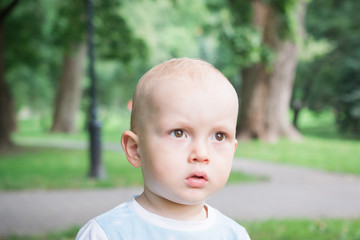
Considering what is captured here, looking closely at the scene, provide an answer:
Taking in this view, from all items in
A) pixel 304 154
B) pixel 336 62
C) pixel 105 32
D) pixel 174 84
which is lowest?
pixel 304 154

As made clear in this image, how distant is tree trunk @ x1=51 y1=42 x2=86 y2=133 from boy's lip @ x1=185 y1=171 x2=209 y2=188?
24825mm

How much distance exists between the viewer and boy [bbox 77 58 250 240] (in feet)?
5.12

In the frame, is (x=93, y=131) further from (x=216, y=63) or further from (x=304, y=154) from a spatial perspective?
(x=216, y=63)

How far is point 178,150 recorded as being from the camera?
1548mm

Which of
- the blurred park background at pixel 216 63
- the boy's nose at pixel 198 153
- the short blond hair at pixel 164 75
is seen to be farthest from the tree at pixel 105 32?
the boy's nose at pixel 198 153

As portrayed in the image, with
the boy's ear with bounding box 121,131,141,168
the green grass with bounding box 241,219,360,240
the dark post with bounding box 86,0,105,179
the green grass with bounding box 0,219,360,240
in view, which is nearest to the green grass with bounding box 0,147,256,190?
the dark post with bounding box 86,0,105,179

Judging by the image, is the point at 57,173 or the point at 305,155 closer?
the point at 57,173

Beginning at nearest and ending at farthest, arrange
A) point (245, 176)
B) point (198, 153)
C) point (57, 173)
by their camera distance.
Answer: point (198, 153) < point (245, 176) < point (57, 173)

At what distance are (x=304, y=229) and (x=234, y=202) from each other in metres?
1.91

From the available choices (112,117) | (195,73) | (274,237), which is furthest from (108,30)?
(112,117)

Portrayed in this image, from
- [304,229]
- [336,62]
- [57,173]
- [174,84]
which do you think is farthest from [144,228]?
[336,62]

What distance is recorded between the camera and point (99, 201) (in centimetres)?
652

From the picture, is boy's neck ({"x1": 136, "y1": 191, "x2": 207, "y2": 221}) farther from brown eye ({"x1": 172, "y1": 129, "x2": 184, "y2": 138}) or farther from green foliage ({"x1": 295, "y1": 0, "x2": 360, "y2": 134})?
green foliage ({"x1": 295, "y1": 0, "x2": 360, "y2": 134})

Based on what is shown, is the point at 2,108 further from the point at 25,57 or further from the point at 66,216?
the point at 66,216
